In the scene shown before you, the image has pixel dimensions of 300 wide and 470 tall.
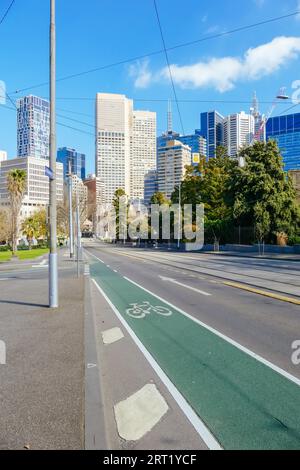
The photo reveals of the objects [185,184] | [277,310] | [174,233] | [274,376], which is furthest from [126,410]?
[174,233]

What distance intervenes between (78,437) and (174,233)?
6770cm

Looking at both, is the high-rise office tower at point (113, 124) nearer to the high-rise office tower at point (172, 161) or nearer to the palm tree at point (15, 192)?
the palm tree at point (15, 192)

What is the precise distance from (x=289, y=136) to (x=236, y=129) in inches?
633

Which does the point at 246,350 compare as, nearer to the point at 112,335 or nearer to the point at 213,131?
the point at 112,335

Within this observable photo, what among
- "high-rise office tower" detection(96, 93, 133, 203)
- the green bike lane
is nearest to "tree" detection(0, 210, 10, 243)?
"high-rise office tower" detection(96, 93, 133, 203)

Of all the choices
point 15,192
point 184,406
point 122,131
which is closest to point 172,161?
point 15,192

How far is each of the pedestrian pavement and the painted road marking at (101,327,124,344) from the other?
0.47 metres

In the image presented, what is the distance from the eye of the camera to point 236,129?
200ft

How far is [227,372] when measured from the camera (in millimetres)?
5531

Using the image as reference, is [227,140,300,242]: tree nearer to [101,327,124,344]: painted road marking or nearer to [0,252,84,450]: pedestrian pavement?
[101,327,124,344]: painted road marking

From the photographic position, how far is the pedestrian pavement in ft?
12.3

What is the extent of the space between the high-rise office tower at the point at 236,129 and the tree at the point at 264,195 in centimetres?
1488
